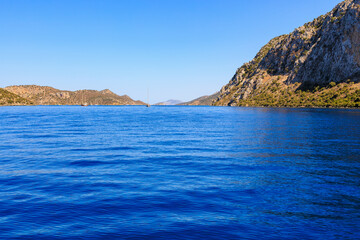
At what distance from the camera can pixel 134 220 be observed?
41.7 feet

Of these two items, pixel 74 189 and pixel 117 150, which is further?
pixel 117 150

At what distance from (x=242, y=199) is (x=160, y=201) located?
14.6 feet

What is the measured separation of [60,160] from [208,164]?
13.8m

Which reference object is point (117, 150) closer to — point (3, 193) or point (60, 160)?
point (60, 160)

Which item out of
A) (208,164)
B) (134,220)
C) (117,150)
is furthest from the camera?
(117,150)

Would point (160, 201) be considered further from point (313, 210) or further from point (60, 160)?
point (60, 160)

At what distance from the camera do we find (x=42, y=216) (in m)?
13.2

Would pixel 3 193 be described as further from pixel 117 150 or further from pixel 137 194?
pixel 117 150

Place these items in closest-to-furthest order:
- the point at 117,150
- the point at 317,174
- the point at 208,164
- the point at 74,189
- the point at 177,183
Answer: the point at 74,189, the point at 177,183, the point at 317,174, the point at 208,164, the point at 117,150

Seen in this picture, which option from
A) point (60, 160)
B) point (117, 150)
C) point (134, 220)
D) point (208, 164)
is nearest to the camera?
point (134, 220)

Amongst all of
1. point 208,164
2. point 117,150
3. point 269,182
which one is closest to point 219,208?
point 269,182

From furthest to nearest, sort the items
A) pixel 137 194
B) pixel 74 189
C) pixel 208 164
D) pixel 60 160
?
pixel 60 160
pixel 208 164
pixel 74 189
pixel 137 194

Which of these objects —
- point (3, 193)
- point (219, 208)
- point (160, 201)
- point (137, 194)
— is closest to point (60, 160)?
point (3, 193)

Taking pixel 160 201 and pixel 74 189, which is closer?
pixel 160 201
